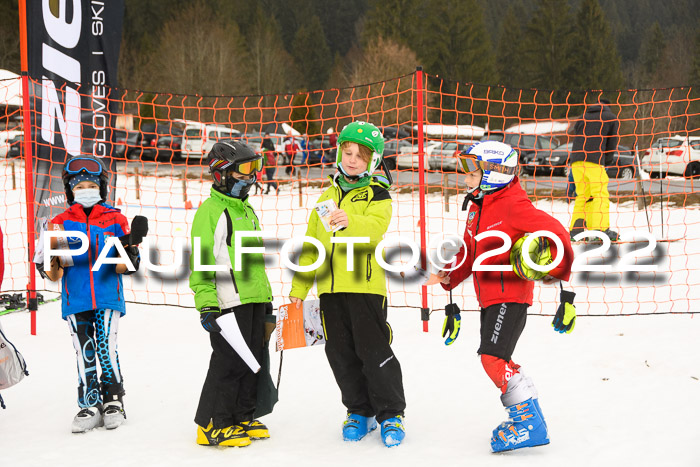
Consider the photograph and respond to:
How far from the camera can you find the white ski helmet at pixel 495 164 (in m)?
3.71

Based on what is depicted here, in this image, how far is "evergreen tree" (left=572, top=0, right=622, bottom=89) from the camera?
47344 mm

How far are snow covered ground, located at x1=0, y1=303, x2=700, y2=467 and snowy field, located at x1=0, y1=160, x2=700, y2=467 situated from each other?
12mm

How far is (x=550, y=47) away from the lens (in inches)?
1933

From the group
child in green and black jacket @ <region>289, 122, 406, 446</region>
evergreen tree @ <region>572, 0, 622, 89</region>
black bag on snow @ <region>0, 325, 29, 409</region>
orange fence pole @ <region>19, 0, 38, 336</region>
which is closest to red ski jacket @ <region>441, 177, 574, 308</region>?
child in green and black jacket @ <region>289, 122, 406, 446</region>

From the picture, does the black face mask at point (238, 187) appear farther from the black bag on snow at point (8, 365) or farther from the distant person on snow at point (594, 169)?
the distant person on snow at point (594, 169)

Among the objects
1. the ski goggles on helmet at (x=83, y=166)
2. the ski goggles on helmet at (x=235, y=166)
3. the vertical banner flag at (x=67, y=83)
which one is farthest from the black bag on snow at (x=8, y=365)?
the vertical banner flag at (x=67, y=83)

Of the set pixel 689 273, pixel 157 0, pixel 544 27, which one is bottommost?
pixel 689 273

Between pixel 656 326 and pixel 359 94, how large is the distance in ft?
90.2

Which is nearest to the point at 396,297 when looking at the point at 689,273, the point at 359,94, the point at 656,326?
the point at 656,326

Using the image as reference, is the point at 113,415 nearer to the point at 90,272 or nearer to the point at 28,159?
the point at 90,272

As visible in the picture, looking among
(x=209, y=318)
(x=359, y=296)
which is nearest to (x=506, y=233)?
(x=359, y=296)

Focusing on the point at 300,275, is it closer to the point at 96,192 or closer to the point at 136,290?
the point at 96,192

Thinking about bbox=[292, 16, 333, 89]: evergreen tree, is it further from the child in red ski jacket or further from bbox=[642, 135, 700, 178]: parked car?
the child in red ski jacket

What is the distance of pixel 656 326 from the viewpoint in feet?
19.3
